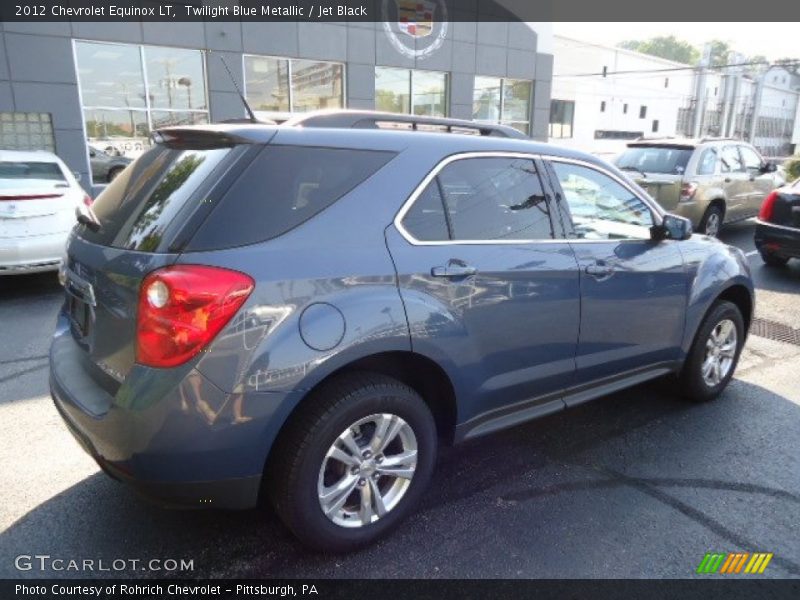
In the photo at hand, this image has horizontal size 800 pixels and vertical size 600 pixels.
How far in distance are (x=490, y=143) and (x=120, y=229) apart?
1.79m

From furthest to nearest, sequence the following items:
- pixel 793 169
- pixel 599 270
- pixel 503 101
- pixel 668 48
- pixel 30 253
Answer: pixel 668 48
pixel 793 169
pixel 503 101
pixel 30 253
pixel 599 270

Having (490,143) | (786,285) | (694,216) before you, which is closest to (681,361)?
(490,143)

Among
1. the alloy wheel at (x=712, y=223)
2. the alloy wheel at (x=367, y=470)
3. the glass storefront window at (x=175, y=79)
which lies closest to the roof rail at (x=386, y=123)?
the alloy wheel at (x=367, y=470)

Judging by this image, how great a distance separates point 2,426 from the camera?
3.67 m

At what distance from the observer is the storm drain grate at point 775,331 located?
571 centimetres

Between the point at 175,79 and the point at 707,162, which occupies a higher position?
the point at 175,79

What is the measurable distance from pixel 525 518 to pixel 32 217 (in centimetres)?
608

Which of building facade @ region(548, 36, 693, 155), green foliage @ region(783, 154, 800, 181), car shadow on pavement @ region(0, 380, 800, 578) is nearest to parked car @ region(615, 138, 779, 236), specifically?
car shadow on pavement @ region(0, 380, 800, 578)

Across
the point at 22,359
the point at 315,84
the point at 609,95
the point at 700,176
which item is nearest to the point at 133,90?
the point at 315,84

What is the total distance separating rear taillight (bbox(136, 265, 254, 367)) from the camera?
83.6 inches

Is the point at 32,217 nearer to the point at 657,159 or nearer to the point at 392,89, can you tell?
the point at 657,159

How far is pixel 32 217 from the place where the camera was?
21.1 feet

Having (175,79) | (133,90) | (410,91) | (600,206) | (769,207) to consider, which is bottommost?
(769,207)

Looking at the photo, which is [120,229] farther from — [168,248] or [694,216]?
[694,216]
